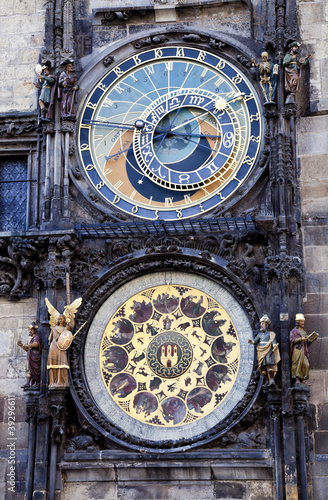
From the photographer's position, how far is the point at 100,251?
50.8 feet

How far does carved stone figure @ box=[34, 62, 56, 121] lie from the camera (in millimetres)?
16125

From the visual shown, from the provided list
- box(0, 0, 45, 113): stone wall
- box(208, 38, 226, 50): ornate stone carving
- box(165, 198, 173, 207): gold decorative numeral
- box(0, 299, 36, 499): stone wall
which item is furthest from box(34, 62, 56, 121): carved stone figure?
box(0, 299, 36, 499): stone wall

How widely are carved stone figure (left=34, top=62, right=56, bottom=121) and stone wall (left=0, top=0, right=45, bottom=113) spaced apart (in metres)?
0.46

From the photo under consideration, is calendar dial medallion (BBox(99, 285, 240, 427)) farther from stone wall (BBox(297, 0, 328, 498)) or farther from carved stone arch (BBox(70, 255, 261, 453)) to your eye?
stone wall (BBox(297, 0, 328, 498))

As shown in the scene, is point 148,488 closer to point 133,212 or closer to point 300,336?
point 300,336

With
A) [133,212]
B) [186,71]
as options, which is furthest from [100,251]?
[186,71]

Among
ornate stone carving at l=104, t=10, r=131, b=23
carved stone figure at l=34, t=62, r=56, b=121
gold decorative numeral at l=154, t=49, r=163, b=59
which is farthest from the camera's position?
ornate stone carving at l=104, t=10, r=131, b=23

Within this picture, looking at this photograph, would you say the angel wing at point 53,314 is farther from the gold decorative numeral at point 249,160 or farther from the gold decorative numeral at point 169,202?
the gold decorative numeral at point 249,160

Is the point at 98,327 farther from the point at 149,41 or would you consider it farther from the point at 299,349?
the point at 149,41

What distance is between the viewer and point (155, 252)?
1534 centimetres

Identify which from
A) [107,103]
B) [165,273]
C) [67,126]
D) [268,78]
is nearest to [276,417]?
[165,273]

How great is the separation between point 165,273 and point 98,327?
1127 millimetres

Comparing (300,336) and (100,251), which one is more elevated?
(100,251)

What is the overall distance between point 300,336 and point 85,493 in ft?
10.8
